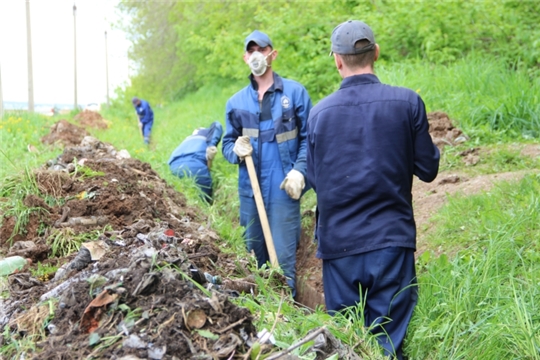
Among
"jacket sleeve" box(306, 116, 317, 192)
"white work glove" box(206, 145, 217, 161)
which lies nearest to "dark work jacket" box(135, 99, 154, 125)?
"white work glove" box(206, 145, 217, 161)

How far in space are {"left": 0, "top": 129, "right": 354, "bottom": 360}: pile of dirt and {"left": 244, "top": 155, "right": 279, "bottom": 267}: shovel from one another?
0.38m

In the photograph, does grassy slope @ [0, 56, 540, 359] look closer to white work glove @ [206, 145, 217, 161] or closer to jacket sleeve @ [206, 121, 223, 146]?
white work glove @ [206, 145, 217, 161]

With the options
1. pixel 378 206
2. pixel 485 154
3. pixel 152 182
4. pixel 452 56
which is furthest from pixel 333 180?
pixel 452 56

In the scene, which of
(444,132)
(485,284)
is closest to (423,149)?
(485,284)

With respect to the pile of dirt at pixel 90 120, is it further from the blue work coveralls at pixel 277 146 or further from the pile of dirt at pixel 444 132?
the blue work coveralls at pixel 277 146

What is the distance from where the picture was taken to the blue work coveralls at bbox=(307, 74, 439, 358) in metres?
3.26

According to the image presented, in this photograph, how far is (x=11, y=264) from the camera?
146 inches

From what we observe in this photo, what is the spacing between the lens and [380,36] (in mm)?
10227

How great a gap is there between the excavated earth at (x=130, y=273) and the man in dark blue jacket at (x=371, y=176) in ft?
2.04

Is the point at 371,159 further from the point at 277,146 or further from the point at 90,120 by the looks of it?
the point at 90,120

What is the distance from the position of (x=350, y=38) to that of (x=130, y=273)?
63.0 inches

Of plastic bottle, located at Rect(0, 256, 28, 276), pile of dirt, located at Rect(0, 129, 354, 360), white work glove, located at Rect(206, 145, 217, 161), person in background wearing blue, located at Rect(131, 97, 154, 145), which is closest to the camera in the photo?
pile of dirt, located at Rect(0, 129, 354, 360)

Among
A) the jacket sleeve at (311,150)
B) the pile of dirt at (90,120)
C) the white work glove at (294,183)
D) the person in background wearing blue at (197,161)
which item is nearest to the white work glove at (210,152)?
the person in background wearing blue at (197,161)

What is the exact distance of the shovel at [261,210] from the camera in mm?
4855
